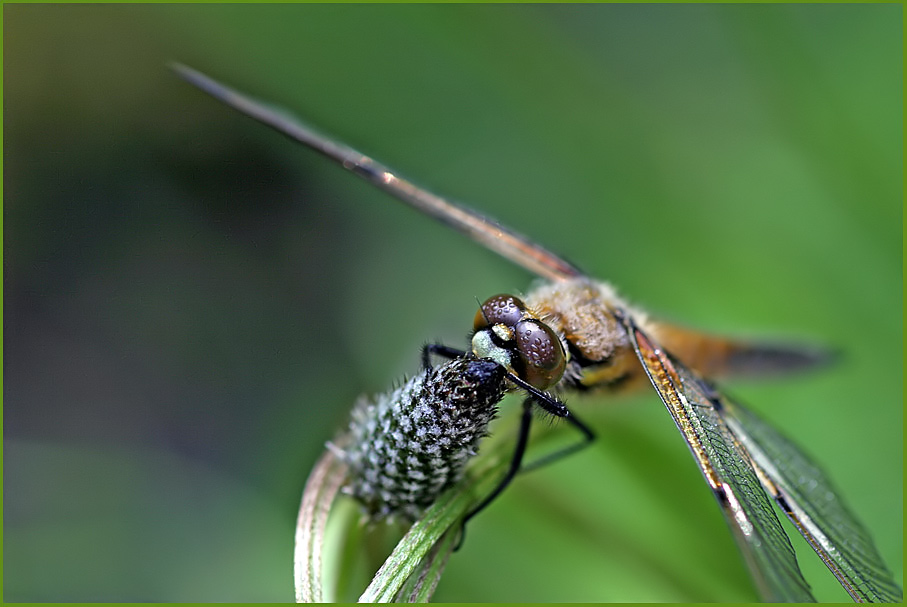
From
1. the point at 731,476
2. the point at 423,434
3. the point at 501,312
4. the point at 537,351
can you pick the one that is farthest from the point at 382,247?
the point at 731,476

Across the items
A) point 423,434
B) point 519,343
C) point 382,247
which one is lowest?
point 382,247

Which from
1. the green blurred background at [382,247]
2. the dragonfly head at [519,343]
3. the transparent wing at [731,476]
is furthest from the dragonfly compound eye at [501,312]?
the green blurred background at [382,247]

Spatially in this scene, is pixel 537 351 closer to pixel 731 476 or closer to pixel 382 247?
pixel 731 476

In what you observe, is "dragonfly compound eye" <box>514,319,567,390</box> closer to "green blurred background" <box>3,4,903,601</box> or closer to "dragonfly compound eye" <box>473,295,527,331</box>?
"dragonfly compound eye" <box>473,295,527,331</box>

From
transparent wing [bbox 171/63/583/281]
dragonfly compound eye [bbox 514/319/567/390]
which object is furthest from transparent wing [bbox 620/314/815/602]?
transparent wing [bbox 171/63/583/281]

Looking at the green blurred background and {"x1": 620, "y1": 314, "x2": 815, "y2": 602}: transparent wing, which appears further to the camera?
the green blurred background

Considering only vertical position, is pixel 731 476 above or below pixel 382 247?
above

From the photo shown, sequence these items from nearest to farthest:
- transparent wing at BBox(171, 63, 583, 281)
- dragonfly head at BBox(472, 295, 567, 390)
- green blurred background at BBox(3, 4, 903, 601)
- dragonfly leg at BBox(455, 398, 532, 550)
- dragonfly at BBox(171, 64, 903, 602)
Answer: dragonfly at BBox(171, 64, 903, 602), dragonfly head at BBox(472, 295, 567, 390), dragonfly leg at BBox(455, 398, 532, 550), transparent wing at BBox(171, 63, 583, 281), green blurred background at BBox(3, 4, 903, 601)
